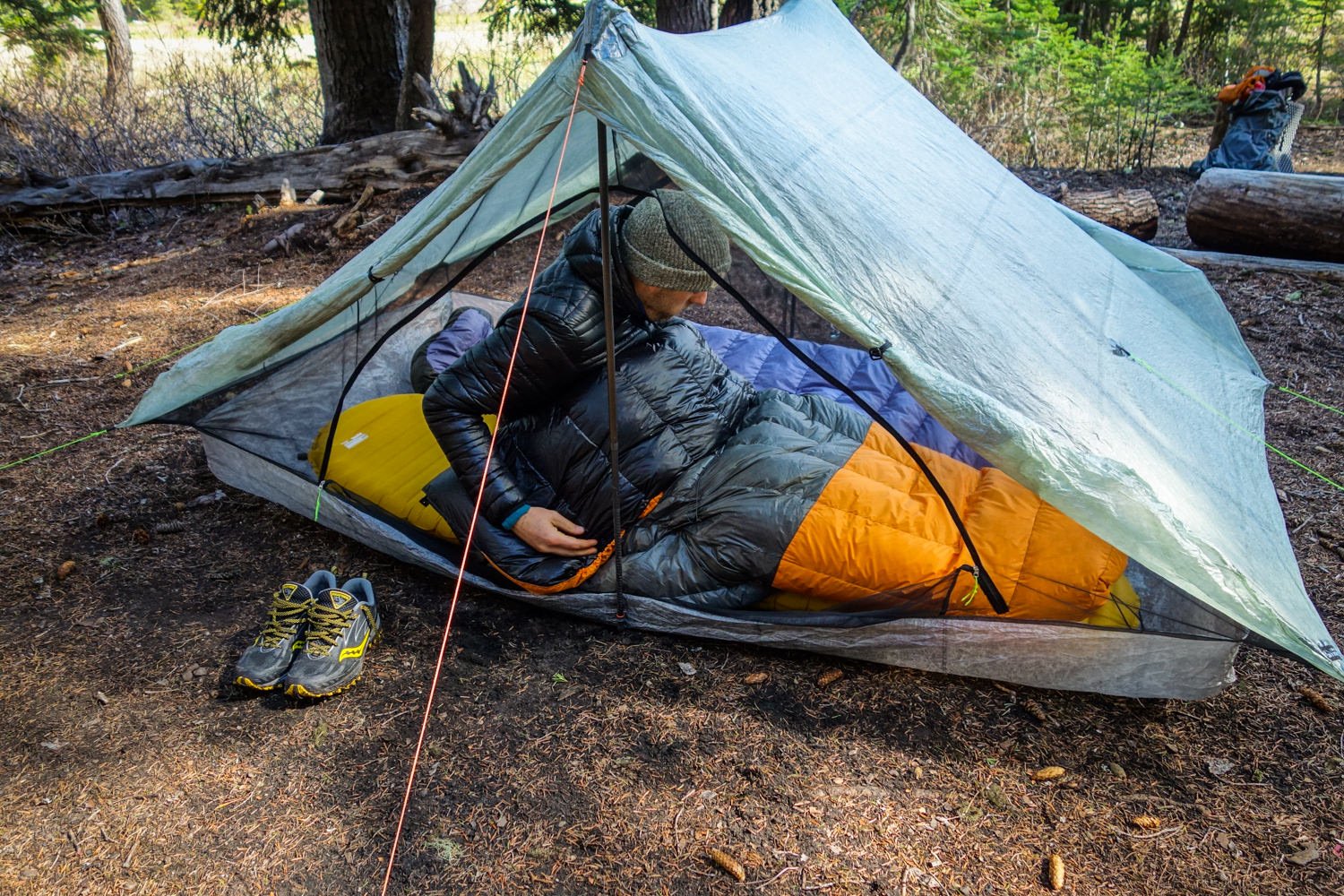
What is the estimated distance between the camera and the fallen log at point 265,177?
6309mm

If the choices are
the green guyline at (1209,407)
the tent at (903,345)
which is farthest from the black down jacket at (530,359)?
the green guyline at (1209,407)

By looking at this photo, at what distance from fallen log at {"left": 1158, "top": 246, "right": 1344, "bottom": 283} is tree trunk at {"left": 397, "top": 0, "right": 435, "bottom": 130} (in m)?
5.42

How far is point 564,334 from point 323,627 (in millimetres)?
1005

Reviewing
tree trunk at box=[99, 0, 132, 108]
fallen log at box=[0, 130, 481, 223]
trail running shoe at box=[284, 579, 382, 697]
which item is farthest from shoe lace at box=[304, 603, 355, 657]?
tree trunk at box=[99, 0, 132, 108]

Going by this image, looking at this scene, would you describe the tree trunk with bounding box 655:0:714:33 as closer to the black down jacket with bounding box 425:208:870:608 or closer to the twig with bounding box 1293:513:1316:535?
the black down jacket with bounding box 425:208:870:608

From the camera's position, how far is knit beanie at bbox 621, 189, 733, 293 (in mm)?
2229

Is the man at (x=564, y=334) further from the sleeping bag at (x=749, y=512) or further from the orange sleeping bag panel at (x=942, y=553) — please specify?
the orange sleeping bag panel at (x=942, y=553)

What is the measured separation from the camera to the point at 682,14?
680cm

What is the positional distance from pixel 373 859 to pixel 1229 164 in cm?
781

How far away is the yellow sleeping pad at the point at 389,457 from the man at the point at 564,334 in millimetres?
383

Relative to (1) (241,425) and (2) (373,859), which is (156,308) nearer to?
(1) (241,425)

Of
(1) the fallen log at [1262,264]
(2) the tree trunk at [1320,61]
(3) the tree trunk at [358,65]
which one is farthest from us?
(2) the tree trunk at [1320,61]

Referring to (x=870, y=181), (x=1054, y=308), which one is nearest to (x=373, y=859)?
(x=870, y=181)

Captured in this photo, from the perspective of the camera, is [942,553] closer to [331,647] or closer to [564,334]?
[564,334]
